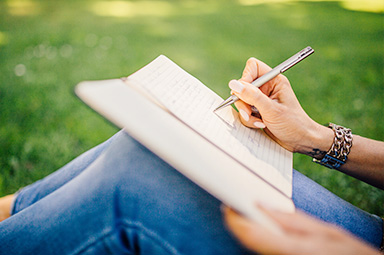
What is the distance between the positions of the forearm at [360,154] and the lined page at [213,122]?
A: 12 cm

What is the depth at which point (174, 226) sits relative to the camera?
24.0 inches

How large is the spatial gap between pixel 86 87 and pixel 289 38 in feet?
11.2

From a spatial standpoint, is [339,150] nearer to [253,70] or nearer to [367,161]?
[367,161]

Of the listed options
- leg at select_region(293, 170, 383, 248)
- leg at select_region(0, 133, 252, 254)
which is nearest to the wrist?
leg at select_region(293, 170, 383, 248)

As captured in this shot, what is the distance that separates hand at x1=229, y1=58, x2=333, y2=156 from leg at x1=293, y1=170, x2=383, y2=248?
0.44 feet

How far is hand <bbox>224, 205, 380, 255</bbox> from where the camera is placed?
0.45 m

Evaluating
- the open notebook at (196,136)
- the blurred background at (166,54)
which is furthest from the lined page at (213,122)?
the blurred background at (166,54)

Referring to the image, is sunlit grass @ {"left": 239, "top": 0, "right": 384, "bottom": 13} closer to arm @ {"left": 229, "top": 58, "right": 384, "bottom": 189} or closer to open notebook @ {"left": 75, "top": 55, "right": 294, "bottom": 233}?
arm @ {"left": 229, "top": 58, "right": 384, "bottom": 189}

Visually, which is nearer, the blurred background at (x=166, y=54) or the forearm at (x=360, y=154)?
the forearm at (x=360, y=154)

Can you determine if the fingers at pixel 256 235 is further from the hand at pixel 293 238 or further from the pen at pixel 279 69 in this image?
the pen at pixel 279 69

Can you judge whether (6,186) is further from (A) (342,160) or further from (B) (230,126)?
(A) (342,160)

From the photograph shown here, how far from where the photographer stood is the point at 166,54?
9.18 feet

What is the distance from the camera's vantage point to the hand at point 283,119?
854 mm

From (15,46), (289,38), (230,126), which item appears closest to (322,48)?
(289,38)
